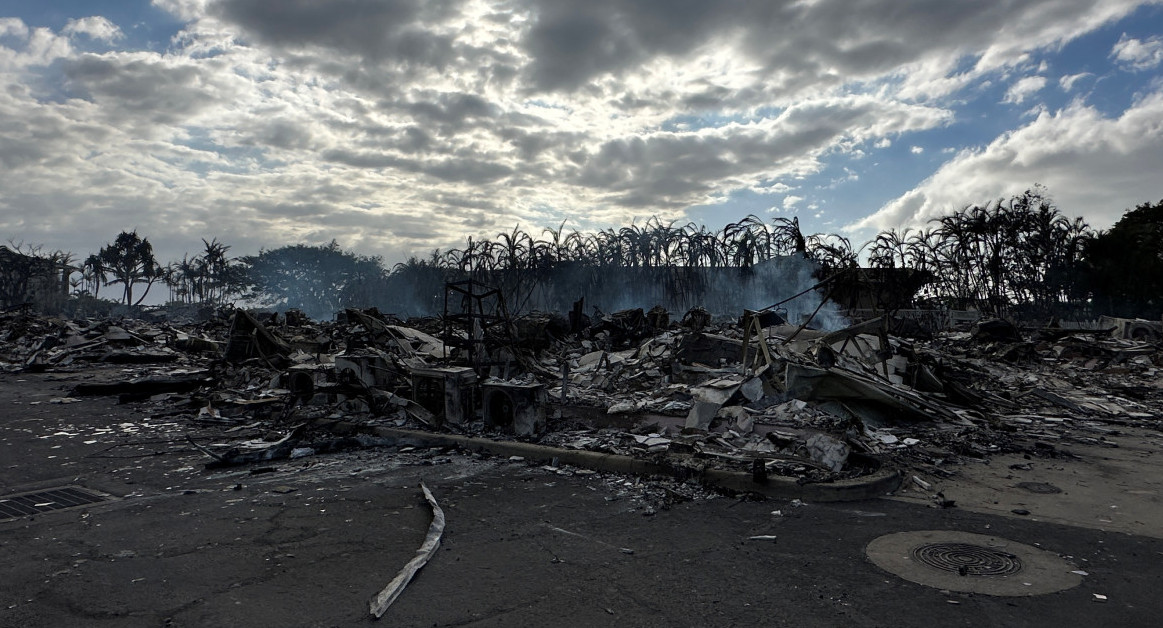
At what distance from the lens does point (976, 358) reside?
15.1 metres

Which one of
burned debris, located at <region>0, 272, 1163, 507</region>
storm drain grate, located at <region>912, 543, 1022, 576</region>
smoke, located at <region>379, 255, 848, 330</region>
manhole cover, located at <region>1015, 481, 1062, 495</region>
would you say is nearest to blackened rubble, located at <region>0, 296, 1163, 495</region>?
burned debris, located at <region>0, 272, 1163, 507</region>

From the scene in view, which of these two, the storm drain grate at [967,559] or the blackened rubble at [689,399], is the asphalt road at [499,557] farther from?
the blackened rubble at [689,399]

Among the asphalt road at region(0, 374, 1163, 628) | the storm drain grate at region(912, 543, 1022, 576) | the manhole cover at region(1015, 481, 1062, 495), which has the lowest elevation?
the asphalt road at region(0, 374, 1163, 628)

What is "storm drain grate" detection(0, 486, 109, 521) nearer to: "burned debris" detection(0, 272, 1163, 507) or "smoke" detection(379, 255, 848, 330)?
"burned debris" detection(0, 272, 1163, 507)

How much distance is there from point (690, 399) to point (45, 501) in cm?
787

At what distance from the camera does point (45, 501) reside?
4746 mm

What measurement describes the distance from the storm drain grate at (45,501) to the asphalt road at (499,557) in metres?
0.16

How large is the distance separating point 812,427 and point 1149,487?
115 inches

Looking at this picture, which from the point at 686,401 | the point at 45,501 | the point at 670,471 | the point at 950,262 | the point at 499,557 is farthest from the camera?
the point at 950,262

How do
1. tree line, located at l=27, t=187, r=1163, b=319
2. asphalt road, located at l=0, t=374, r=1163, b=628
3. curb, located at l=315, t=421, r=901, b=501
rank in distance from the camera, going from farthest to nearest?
tree line, located at l=27, t=187, r=1163, b=319 → curb, located at l=315, t=421, r=901, b=501 → asphalt road, located at l=0, t=374, r=1163, b=628

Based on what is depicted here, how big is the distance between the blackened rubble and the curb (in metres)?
0.05

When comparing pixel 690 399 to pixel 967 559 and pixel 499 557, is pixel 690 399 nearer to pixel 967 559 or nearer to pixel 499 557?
Answer: pixel 967 559

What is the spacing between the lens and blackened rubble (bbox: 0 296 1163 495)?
625 centimetres

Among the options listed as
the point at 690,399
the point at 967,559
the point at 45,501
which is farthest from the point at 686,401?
the point at 45,501
